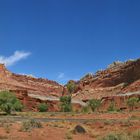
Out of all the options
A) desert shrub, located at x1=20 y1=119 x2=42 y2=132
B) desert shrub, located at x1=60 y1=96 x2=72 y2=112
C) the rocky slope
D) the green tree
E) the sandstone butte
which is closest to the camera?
desert shrub, located at x1=20 y1=119 x2=42 y2=132

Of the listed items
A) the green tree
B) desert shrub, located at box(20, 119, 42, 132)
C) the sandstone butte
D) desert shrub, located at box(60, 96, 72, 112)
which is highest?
the sandstone butte

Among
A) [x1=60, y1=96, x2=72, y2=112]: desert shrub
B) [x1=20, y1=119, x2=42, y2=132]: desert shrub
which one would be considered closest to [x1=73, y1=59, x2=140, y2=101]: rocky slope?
[x1=60, y1=96, x2=72, y2=112]: desert shrub

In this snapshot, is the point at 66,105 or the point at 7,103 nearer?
the point at 7,103

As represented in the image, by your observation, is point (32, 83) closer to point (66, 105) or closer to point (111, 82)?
point (111, 82)

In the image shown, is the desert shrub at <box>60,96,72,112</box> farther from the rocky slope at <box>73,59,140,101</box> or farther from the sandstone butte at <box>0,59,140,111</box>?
the rocky slope at <box>73,59,140,101</box>

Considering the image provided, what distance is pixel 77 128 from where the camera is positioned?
A: 28750mm

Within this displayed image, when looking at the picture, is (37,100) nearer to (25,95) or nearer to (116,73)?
(25,95)

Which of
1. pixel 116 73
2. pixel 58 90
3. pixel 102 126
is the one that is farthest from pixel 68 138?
pixel 58 90

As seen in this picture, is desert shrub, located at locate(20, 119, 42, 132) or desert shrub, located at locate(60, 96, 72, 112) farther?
desert shrub, located at locate(60, 96, 72, 112)

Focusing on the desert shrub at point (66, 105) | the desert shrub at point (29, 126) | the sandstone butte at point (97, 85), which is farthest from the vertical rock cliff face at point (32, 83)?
the desert shrub at point (29, 126)

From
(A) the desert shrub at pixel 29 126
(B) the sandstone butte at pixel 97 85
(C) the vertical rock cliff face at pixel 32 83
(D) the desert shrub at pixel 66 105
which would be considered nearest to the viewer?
(A) the desert shrub at pixel 29 126

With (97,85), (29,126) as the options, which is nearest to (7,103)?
(29,126)

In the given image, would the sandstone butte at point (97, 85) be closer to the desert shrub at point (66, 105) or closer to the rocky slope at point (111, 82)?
the rocky slope at point (111, 82)

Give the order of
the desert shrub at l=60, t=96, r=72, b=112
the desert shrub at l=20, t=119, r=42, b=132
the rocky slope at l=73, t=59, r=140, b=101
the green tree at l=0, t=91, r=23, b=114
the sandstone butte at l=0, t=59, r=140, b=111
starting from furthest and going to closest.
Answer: the rocky slope at l=73, t=59, r=140, b=101
the sandstone butte at l=0, t=59, r=140, b=111
the desert shrub at l=60, t=96, r=72, b=112
the green tree at l=0, t=91, r=23, b=114
the desert shrub at l=20, t=119, r=42, b=132
